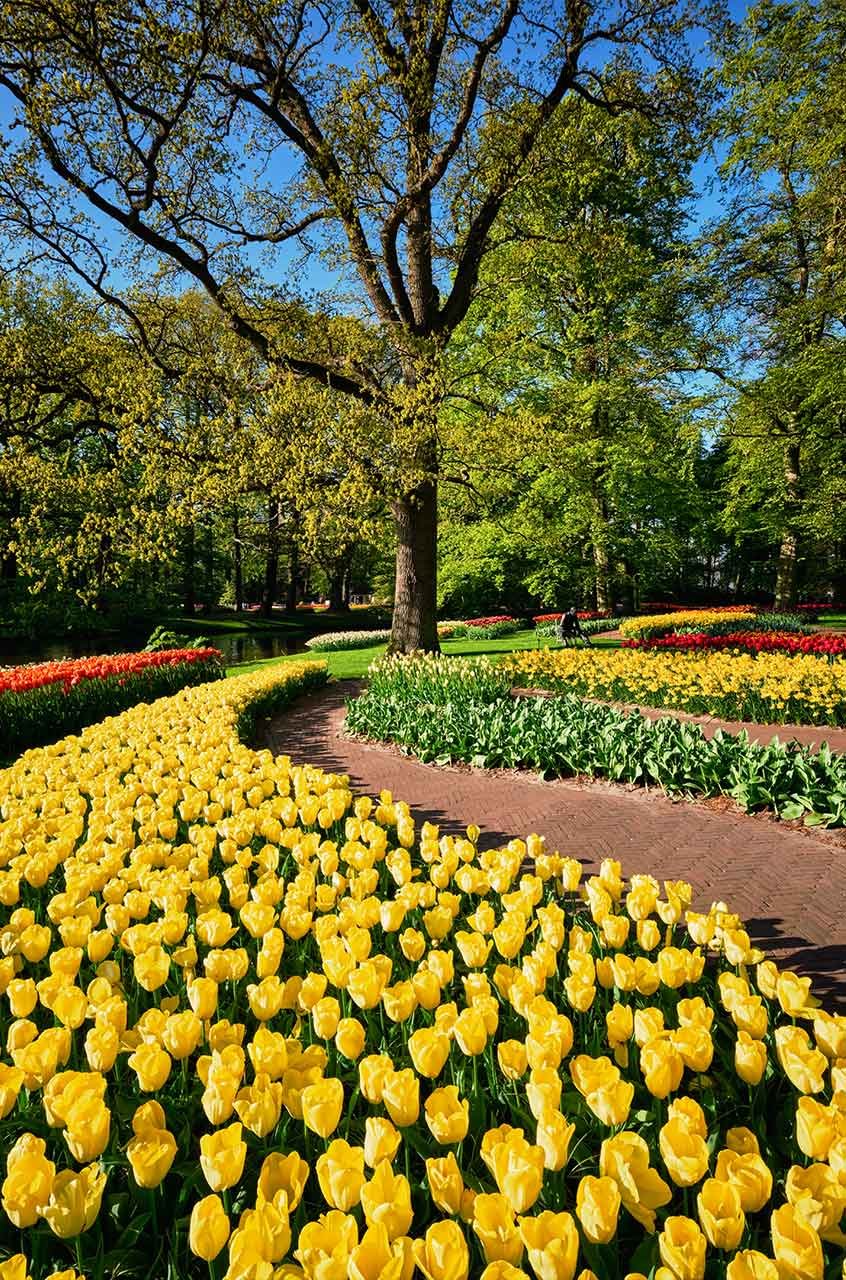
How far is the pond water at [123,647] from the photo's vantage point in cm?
2517

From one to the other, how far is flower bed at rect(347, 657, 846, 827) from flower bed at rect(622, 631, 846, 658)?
6224 millimetres

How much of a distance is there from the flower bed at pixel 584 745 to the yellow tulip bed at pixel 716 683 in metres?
1.53

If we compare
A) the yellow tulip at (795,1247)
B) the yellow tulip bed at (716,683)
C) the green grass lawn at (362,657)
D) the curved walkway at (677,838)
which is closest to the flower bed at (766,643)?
the yellow tulip bed at (716,683)

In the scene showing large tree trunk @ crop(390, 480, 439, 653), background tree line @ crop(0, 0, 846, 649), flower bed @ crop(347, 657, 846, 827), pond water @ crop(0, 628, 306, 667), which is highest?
background tree line @ crop(0, 0, 846, 649)

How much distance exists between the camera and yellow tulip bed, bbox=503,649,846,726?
30.4 feet

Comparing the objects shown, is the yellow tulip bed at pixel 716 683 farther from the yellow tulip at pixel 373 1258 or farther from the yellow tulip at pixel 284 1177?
the yellow tulip at pixel 373 1258

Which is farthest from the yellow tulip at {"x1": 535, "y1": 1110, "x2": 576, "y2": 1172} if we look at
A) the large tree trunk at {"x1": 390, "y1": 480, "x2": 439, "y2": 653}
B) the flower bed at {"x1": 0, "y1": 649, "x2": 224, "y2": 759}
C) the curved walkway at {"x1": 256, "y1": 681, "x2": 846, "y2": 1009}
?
the large tree trunk at {"x1": 390, "y1": 480, "x2": 439, "y2": 653}

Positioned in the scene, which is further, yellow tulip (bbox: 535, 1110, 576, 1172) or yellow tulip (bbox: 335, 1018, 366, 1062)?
yellow tulip (bbox: 335, 1018, 366, 1062)

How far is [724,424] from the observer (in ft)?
75.1

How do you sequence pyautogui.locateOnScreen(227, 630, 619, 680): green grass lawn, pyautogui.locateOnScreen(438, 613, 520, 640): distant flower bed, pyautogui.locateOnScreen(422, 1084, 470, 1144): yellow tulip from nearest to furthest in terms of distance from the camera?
pyautogui.locateOnScreen(422, 1084, 470, 1144): yellow tulip
pyautogui.locateOnScreen(227, 630, 619, 680): green grass lawn
pyautogui.locateOnScreen(438, 613, 520, 640): distant flower bed

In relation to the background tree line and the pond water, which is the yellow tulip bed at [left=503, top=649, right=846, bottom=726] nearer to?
the background tree line

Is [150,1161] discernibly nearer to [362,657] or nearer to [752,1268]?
[752,1268]

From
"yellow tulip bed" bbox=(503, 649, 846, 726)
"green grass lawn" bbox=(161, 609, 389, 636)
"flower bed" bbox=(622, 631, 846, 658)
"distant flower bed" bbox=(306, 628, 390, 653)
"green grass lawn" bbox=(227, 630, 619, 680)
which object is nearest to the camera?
"yellow tulip bed" bbox=(503, 649, 846, 726)

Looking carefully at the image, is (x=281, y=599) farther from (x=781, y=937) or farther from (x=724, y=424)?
(x=781, y=937)
